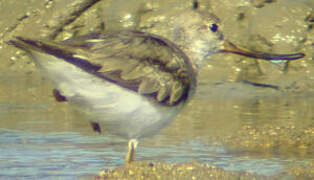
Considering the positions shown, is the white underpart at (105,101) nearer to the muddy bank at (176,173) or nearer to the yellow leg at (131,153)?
the yellow leg at (131,153)

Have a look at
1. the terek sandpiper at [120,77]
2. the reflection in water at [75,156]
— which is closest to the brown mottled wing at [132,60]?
the terek sandpiper at [120,77]

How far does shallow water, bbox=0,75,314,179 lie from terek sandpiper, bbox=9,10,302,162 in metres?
0.50

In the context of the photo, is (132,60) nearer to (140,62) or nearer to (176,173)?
(140,62)

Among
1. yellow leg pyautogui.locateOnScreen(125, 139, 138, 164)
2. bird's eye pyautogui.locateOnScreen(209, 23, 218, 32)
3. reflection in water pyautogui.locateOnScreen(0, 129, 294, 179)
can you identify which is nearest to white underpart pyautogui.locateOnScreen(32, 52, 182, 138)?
yellow leg pyautogui.locateOnScreen(125, 139, 138, 164)

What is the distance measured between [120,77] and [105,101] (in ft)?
0.68

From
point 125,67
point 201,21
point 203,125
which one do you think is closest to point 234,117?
point 203,125

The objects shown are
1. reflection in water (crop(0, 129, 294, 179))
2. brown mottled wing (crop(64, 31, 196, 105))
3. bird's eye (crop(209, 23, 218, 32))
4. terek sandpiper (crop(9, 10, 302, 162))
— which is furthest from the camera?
bird's eye (crop(209, 23, 218, 32))

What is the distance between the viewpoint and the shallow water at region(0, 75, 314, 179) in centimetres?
577

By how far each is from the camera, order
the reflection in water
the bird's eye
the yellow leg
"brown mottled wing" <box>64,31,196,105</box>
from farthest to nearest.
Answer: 1. the bird's eye
2. the yellow leg
3. the reflection in water
4. "brown mottled wing" <box>64,31,196,105</box>

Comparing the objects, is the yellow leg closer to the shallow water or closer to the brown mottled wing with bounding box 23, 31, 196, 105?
the shallow water

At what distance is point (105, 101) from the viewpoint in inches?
206

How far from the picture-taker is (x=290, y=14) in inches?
424

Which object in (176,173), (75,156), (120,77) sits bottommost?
(75,156)

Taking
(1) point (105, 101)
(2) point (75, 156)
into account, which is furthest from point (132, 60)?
(2) point (75, 156)
